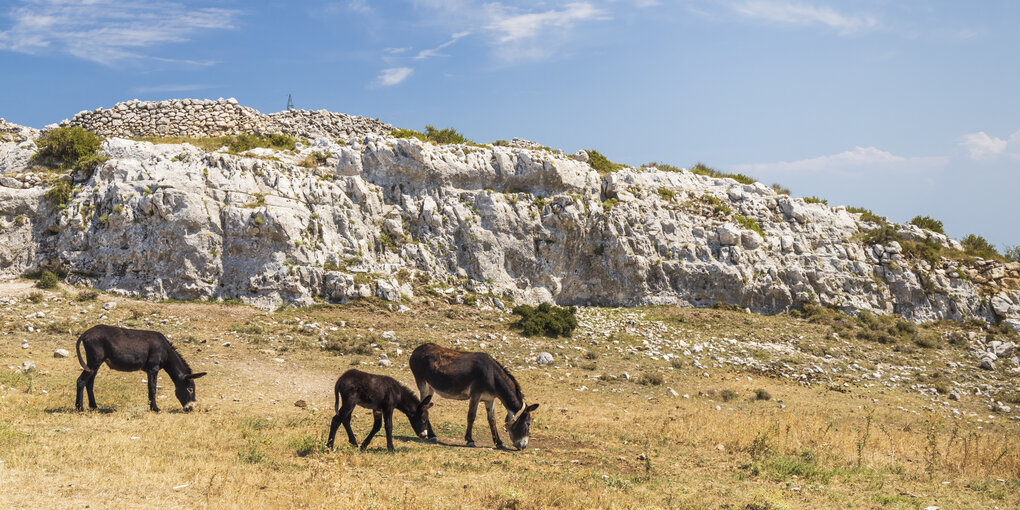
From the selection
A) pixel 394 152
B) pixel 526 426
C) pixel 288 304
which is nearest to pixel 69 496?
pixel 526 426

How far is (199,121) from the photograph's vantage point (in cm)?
3666

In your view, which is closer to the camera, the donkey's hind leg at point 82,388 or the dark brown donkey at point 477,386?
the dark brown donkey at point 477,386

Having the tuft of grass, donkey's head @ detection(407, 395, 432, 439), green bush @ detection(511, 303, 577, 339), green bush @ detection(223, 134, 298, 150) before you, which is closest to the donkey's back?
donkey's head @ detection(407, 395, 432, 439)

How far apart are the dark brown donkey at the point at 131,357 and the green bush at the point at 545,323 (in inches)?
573

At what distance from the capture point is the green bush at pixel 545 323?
25984 mm

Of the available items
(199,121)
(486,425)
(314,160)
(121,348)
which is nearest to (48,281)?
(314,160)

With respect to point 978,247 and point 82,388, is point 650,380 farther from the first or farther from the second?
point 978,247

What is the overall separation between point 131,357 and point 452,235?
63.0ft

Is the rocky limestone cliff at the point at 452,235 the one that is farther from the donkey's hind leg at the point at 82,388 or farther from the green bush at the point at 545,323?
the donkey's hind leg at the point at 82,388

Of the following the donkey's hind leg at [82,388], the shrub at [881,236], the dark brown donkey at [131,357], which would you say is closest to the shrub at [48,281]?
the dark brown donkey at [131,357]

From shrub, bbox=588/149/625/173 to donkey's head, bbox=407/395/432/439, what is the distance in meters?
28.3

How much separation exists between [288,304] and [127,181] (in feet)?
29.5

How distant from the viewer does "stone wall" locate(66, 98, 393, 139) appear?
35144 mm

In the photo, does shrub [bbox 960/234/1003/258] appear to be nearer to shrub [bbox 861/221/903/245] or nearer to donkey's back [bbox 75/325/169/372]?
shrub [bbox 861/221/903/245]
